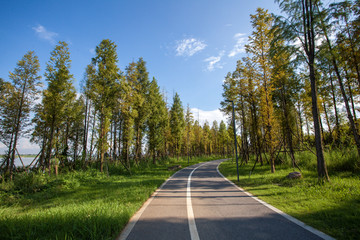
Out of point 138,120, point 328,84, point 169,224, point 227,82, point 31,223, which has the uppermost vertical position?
point 227,82

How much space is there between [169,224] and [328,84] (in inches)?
925

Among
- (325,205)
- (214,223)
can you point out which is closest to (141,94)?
(214,223)

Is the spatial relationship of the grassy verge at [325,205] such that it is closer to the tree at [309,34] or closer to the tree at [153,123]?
the tree at [309,34]

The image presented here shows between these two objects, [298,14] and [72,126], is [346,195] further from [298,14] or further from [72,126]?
[72,126]

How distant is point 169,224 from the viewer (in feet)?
13.6

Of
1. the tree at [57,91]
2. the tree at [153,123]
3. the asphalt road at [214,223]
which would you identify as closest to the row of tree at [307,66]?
the asphalt road at [214,223]

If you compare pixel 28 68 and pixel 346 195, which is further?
pixel 28 68

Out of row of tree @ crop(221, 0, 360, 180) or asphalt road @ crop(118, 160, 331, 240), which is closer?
asphalt road @ crop(118, 160, 331, 240)

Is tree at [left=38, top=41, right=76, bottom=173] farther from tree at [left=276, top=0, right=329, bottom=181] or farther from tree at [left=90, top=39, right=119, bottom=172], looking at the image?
tree at [left=276, top=0, right=329, bottom=181]

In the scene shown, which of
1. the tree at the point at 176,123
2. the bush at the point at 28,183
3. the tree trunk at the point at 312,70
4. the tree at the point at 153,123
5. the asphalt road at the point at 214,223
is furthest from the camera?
the tree at the point at 176,123

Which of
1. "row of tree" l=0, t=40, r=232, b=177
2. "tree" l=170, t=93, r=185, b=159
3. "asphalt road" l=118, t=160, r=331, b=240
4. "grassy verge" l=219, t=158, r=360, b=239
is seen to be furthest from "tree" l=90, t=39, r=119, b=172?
"tree" l=170, t=93, r=185, b=159

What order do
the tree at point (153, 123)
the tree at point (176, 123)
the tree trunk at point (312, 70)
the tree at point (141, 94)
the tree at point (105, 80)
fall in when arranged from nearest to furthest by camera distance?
1. the tree trunk at point (312, 70)
2. the tree at point (105, 80)
3. the tree at point (141, 94)
4. the tree at point (153, 123)
5. the tree at point (176, 123)

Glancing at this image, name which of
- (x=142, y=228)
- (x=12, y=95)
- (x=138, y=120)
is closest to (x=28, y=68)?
(x=12, y=95)

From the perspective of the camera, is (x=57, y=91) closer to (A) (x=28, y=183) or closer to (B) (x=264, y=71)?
(A) (x=28, y=183)
